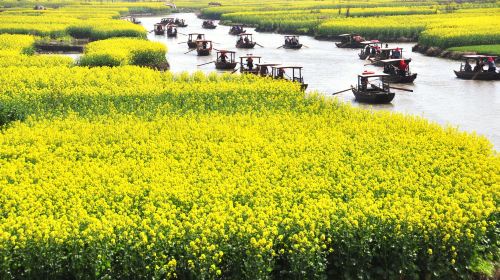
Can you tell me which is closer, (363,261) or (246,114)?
(363,261)

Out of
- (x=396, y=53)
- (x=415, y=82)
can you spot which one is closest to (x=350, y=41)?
(x=396, y=53)

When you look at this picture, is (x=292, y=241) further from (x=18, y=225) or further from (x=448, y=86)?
(x=448, y=86)

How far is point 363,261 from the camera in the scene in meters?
16.6

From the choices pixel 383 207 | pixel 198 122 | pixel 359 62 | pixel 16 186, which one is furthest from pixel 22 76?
pixel 359 62

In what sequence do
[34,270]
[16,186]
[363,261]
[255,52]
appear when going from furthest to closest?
[255,52] < [16,186] < [363,261] < [34,270]

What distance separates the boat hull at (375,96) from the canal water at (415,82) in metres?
0.47

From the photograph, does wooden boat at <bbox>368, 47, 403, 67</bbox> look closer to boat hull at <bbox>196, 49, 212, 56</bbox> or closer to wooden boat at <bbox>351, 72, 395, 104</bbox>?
wooden boat at <bbox>351, 72, 395, 104</bbox>

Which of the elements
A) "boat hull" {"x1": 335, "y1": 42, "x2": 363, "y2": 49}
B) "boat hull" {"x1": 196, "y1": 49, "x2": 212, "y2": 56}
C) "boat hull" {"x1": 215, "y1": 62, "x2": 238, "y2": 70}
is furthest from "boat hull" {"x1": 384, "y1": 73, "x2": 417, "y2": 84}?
"boat hull" {"x1": 335, "y1": 42, "x2": 363, "y2": 49}

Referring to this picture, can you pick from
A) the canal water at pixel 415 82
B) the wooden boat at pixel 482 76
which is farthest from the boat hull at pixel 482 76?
the canal water at pixel 415 82

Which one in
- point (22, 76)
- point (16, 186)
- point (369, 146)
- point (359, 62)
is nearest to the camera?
point (16, 186)

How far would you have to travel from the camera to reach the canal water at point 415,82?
42156 millimetres

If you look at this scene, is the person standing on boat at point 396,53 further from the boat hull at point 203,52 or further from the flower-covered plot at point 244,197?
the flower-covered plot at point 244,197

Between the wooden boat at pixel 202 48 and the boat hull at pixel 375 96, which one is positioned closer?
the boat hull at pixel 375 96

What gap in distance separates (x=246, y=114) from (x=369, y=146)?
824 cm
